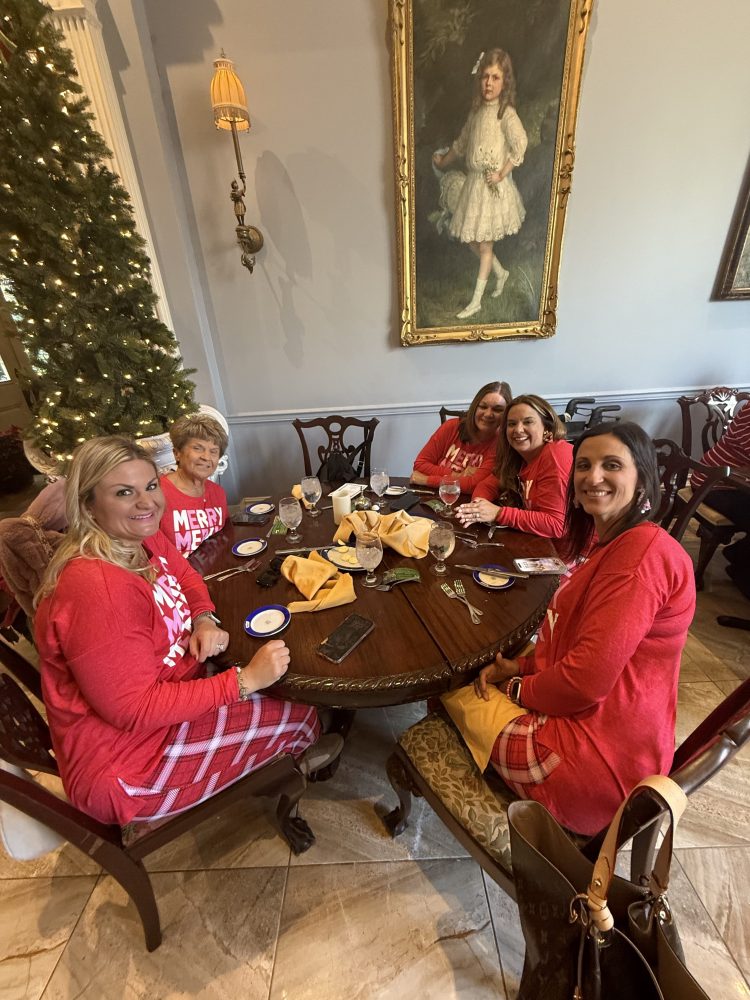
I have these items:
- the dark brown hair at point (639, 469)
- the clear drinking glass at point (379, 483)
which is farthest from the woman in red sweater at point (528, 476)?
the dark brown hair at point (639, 469)

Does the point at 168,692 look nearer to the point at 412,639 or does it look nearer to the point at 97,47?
the point at 412,639

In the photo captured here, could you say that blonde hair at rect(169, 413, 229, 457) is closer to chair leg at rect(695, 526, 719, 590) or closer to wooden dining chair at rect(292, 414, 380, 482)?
wooden dining chair at rect(292, 414, 380, 482)

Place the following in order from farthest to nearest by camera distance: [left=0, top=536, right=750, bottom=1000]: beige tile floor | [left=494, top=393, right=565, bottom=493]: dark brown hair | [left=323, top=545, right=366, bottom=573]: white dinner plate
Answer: [left=494, top=393, right=565, bottom=493]: dark brown hair → [left=323, top=545, right=366, bottom=573]: white dinner plate → [left=0, top=536, right=750, bottom=1000]: beige tile floor

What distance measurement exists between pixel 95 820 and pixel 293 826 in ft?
2.13

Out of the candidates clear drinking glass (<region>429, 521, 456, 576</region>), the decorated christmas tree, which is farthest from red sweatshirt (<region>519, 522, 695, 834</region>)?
the decorated christmas tree

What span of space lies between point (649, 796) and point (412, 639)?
0.63 m

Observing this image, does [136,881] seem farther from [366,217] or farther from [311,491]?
[366,217]

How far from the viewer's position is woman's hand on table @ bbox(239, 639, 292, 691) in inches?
41.3

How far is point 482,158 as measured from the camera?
A: 8.66ft

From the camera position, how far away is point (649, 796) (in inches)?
23.7

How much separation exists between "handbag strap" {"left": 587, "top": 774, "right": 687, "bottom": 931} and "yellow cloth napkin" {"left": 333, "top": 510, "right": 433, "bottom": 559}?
992mm

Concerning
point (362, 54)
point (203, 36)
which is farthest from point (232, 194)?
point (362, 54)

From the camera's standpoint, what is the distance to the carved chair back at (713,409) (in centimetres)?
296

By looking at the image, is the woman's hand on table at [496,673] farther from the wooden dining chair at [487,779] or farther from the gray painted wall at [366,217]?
the gray painted wall at [366,217]
